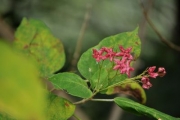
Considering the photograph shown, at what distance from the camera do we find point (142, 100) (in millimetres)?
647

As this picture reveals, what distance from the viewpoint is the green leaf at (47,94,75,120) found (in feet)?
1.59

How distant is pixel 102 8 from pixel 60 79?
1.64 meters

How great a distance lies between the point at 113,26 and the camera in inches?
79.0

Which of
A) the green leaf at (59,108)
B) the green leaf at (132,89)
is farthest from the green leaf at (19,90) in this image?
the green leaf at (132,89)

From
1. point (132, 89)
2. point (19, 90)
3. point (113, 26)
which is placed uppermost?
point (19, 90)

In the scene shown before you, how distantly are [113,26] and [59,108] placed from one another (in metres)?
1.55

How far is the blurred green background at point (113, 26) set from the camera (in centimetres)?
175

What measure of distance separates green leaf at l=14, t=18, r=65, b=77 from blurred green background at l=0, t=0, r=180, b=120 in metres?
0.93

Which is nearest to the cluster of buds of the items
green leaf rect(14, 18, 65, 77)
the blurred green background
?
green leaf rect(14, 18, 65, 77)

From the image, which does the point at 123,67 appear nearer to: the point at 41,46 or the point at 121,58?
the point at 121,58

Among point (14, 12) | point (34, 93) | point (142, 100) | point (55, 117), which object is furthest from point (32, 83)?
point (14, 12)

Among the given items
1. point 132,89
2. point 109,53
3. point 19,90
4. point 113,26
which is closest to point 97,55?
point 109,53

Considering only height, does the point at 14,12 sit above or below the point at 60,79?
below

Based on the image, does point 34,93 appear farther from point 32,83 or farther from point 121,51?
point 121,51
